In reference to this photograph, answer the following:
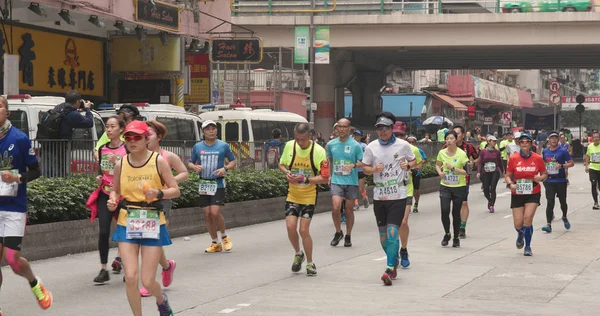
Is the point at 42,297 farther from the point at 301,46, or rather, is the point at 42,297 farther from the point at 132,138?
the point at 301,46

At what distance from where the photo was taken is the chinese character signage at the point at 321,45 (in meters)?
38.4

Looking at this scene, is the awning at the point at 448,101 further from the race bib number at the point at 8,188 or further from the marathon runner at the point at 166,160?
the race bib number at the point at 8,188

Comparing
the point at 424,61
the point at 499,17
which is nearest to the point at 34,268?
the point at 499,17

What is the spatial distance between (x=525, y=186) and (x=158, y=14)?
50.2 feet

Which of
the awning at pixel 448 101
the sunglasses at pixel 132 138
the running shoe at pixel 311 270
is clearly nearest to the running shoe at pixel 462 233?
the running shoe at pixel 311 270

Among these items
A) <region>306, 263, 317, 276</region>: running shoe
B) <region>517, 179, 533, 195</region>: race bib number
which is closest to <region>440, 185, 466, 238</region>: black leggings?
<region>517, 179, 533, 195</region>: race bib number

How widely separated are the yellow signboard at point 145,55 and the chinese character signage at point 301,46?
8.53 meters

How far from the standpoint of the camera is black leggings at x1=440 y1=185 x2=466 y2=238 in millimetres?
16375

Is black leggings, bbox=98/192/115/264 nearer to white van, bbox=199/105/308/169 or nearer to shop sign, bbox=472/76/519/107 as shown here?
white van, bbox=199/105/308/169

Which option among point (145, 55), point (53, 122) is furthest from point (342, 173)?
point (145, 55)

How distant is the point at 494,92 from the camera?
3612 inches

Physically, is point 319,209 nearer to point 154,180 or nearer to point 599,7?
point 154,180

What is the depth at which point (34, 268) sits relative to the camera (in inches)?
519

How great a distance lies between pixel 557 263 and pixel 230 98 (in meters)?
24.1
